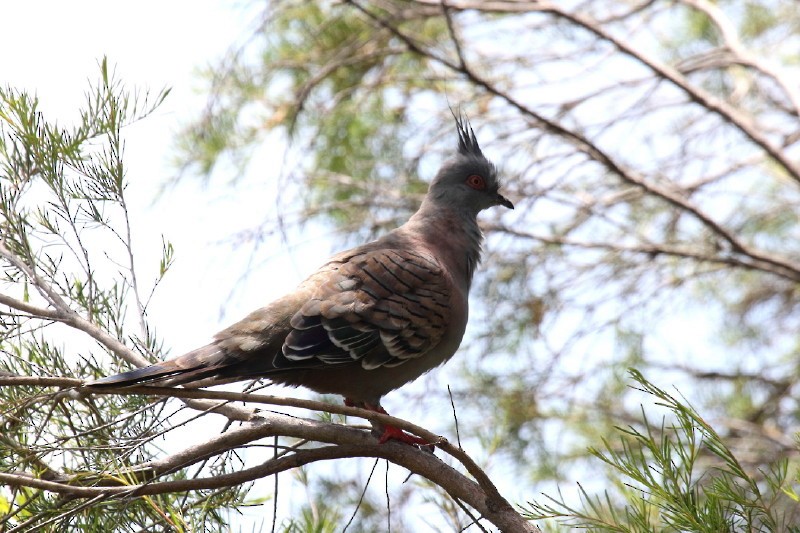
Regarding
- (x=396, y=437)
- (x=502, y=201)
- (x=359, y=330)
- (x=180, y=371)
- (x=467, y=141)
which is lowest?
(x=396, y=437)

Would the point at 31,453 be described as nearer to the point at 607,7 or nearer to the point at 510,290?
the point at 510,290

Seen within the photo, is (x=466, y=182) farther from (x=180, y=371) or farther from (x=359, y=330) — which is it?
(x=180, y=371)

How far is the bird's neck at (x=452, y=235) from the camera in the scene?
430cm

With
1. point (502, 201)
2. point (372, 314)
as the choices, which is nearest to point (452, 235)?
point (502, 201)

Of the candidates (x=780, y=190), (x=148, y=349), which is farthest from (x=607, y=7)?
(x=148, y=349)

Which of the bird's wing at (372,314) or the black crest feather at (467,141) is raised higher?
the black crest feather at (467,141)

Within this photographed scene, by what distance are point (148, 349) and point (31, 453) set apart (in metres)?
0.67

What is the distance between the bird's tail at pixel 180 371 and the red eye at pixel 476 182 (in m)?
2.04

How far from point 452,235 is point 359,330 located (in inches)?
42.1

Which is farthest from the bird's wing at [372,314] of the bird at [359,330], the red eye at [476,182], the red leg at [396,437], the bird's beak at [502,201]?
the bird's beak at [502,201]

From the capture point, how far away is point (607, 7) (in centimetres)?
664

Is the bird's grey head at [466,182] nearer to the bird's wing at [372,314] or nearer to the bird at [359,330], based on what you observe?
the bird at [359,330]

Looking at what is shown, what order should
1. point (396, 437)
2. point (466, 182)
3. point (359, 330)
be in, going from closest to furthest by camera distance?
1. point (396, 437)
2. point (359, 330)
3. point (466, 182)

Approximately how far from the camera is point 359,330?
3.56m
